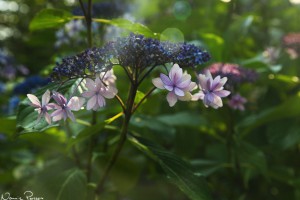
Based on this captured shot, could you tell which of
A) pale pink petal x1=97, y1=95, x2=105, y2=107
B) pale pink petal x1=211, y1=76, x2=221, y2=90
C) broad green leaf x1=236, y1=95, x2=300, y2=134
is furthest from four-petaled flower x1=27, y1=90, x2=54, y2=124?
broad green leaf x1=236, y1=95, x2=300, y2=134

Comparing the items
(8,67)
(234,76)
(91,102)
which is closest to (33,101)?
(91,102)

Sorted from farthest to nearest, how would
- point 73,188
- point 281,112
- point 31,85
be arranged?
point 31,85, point 281,112, point 73,188

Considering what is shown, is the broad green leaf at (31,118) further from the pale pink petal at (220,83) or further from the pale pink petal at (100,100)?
the pale pink petal at (220,83)

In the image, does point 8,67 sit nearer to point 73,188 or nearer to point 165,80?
point 73,188

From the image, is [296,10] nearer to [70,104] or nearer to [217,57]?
[217,57]

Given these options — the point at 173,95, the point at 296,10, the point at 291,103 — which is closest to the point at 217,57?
the point at 291,103

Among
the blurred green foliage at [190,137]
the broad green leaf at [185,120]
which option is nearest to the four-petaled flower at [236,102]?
the blurred green foliage at [190,137]
